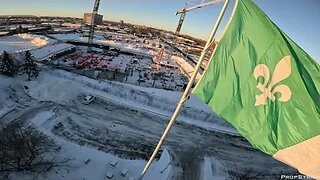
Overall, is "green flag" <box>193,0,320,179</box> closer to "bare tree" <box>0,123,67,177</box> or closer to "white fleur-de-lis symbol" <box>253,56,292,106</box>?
"white fleur-de-lis symbol" <box>253,56,292,106</box>

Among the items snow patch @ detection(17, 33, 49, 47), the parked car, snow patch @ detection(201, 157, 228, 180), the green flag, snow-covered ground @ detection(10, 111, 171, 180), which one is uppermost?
the green flag

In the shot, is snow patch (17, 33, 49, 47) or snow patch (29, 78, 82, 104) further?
snow patch (17, 33, 49, 47)

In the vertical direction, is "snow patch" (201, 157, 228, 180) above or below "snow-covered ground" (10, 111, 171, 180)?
below

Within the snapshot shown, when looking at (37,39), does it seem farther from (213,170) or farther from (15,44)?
(213,170)

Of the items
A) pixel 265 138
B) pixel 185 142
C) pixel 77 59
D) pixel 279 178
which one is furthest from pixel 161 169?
pixel 77 59

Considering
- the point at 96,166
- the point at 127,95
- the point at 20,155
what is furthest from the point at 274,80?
the point at 127,95

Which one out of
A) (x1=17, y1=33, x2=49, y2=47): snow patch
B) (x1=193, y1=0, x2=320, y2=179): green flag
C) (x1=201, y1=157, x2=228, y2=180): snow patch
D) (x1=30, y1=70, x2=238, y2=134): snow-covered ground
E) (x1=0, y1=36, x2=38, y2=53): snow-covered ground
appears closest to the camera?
(x1=193, y1=0, x2=320, y2=179): green flag

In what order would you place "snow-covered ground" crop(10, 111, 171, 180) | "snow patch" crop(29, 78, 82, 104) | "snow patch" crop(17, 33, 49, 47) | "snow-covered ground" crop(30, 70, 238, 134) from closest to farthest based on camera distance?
"snow-covered ground" crop(10, 111, 171, 180) < "snow patch" crop(29, 78, 82, 104) < "snow-covered ground" crop(30, 70, 238, 134) < "snow patch" crop(17, 33, 49, 47)

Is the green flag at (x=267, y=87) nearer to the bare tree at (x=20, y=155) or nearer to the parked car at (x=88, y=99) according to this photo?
the bare tree at (x=20, y=155)

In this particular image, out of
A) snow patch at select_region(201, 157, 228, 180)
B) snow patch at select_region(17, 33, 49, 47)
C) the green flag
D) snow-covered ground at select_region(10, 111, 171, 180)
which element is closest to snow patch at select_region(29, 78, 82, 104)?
snow-covered ground at select_region(10, 111, 171, 180)
